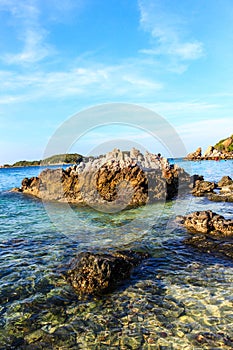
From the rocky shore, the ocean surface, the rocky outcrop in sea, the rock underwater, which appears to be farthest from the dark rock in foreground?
the rocky shore

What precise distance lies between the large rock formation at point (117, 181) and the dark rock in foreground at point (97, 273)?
13.9m

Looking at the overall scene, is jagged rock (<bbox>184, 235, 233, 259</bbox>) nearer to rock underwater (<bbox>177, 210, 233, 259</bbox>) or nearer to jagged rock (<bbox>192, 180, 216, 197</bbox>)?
rock underwater (<bbox>177, 210, 233, 259</bbox>)

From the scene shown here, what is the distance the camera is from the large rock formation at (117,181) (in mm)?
23844

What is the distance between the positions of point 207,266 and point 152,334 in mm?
4138

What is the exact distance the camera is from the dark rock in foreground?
26.6 feet

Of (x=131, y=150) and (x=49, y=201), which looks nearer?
(x=49, y=201)

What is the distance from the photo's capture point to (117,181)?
79.2 ft

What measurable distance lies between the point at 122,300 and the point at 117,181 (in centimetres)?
1691

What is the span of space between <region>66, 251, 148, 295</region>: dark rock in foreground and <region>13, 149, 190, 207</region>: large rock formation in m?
13.9

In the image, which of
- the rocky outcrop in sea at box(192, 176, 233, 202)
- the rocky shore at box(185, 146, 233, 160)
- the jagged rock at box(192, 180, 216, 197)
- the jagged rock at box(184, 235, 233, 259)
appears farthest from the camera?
the rocky shore at box(185, 146, 233, 160)

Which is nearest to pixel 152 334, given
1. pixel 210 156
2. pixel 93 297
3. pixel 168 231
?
pixel 93 297

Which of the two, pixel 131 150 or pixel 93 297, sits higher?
pixel 131 150

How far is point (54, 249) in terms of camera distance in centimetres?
1194

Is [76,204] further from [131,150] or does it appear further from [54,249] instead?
[54,249]
